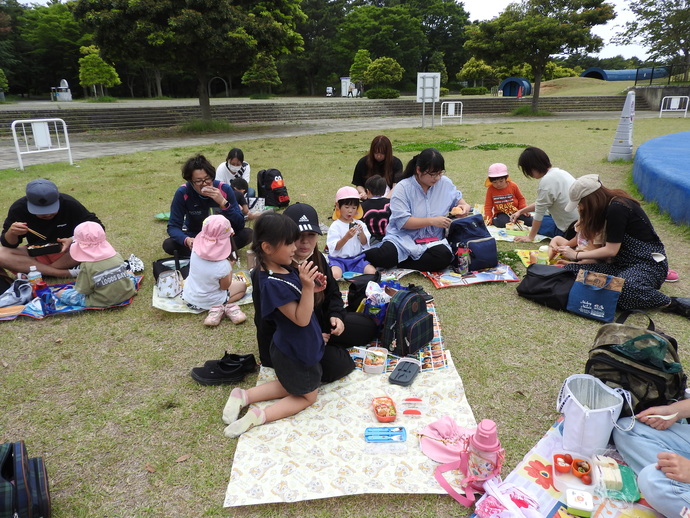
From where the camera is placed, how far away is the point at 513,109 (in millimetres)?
27594

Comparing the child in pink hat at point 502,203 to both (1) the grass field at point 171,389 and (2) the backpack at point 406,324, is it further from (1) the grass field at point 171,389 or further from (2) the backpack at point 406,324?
(2) the backpack at point 406,324

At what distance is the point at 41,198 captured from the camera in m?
4.59

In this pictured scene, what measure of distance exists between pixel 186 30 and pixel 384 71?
1054 inches

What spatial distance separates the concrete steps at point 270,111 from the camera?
19.3 meters

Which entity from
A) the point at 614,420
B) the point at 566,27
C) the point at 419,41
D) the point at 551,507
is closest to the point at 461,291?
the point at 614,420

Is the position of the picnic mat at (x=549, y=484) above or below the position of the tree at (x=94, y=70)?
below

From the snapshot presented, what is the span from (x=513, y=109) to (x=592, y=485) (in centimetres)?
2866

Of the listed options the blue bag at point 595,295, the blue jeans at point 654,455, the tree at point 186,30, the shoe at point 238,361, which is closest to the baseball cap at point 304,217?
the shoe at point 238,361

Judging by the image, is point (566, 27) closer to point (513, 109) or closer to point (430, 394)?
point (513, 109)

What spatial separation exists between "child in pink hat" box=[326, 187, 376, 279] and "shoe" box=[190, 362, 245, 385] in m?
1.84

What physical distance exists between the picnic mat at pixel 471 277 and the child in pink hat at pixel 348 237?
27.2 inches

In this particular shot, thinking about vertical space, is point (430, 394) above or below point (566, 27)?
below

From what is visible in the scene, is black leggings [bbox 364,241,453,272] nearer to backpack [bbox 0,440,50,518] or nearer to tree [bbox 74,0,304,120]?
backpack [bbox 0,440,50,518]

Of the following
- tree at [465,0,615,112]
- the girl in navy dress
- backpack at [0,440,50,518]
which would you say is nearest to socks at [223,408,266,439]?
the girl in navy dress
